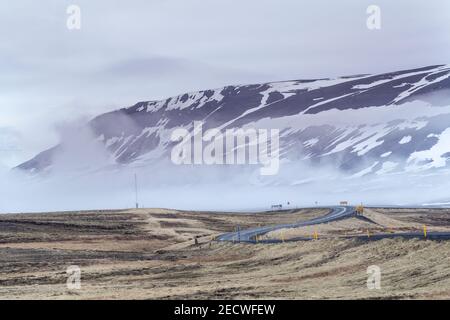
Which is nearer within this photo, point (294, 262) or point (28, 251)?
point (294, 262)

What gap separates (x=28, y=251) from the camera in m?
96.1

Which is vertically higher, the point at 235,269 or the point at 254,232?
the point at 254,232

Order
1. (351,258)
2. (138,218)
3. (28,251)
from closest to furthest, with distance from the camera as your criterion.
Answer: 1. (351,258)
2. (28,251)
3. (138,218)

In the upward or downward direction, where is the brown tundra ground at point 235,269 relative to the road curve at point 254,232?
downward

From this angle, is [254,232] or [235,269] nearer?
[235,269]

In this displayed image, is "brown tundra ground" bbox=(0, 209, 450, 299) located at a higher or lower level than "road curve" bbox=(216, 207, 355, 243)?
lower

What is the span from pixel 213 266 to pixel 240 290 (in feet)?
71.3

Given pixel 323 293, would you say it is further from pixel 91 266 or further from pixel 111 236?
pixel 111 236

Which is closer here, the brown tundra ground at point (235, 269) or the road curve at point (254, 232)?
the brown tundra ground at point (235, 269)

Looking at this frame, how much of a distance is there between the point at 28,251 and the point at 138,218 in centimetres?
6665

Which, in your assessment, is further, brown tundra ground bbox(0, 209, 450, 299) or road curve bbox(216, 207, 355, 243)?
road curve bbox(216, 207, 355, 243)

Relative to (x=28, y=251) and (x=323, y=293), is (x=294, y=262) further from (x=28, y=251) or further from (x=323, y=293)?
(x=28, y=251)
